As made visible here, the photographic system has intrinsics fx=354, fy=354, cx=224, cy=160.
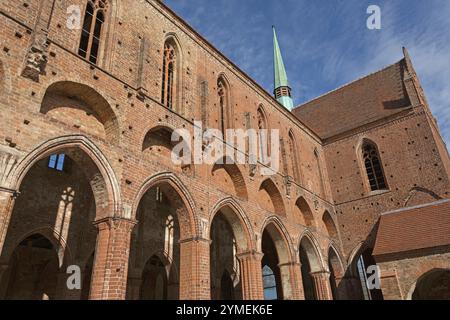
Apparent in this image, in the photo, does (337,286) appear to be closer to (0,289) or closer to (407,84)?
(407,84)

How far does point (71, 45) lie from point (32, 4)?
47.4 inches

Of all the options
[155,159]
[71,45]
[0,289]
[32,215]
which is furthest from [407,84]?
[0,289]

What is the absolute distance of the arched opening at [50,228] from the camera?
11066mm

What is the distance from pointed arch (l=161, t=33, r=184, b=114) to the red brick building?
0.17 feet

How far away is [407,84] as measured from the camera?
20375 millimetres

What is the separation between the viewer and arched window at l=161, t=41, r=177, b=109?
1198 cm

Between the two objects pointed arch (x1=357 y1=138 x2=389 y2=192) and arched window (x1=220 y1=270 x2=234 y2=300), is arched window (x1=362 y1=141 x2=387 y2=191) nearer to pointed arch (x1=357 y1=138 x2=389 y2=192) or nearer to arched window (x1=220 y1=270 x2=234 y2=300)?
pointed arch (x1=357 y1=138 x2=389 y2=192)

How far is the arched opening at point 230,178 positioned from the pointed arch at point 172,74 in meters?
2.60

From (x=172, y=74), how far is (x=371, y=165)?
13742 mm

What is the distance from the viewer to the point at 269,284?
19984mm

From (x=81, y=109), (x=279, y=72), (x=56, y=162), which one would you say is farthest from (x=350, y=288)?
(x=279, y=72)

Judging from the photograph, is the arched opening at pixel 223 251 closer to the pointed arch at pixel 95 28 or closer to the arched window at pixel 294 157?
the arched window at pixel 294 157

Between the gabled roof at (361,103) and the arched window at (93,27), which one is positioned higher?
the gabled roof at (361,103)

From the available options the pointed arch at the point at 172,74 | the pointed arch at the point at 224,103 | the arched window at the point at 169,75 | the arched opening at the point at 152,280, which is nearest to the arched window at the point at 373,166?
the pointed arch at the point at 224,103
